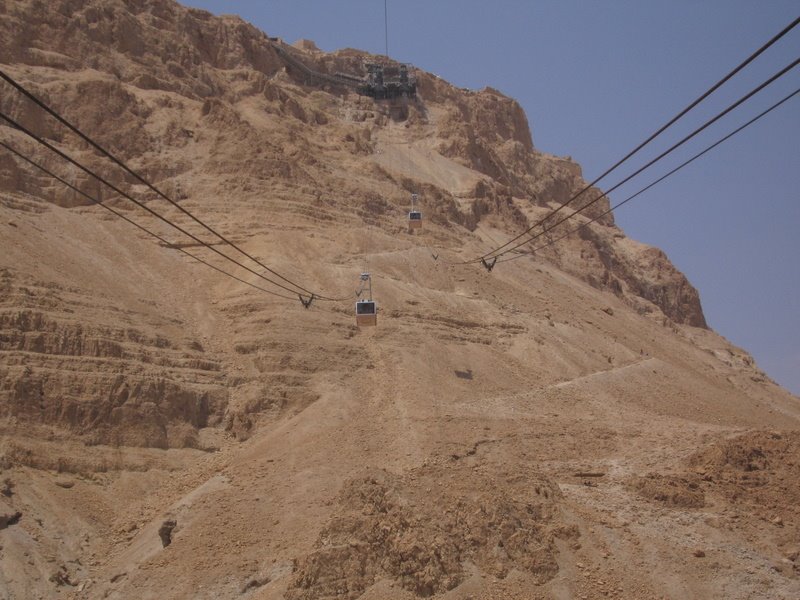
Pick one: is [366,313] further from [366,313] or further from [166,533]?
[166,533]

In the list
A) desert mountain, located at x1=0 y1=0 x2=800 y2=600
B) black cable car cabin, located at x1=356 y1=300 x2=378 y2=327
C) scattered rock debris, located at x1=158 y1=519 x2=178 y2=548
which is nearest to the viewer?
desert mountain, located at x1=0 y1=0 x2=800 y2=600

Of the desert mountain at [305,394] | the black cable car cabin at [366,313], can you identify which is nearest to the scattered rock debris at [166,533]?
the desert mountain at [305,394]

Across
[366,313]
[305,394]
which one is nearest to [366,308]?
[366,313]

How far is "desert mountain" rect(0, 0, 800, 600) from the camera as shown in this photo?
15742 mm

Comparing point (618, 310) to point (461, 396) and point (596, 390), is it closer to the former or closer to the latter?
point (596, 390)

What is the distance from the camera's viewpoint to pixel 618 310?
49.6 meters

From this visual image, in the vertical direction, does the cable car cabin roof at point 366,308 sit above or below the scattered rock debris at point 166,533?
above

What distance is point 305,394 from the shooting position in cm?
2534

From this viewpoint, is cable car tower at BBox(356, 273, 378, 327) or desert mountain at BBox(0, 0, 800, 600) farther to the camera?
cable car tower at BBox(356, 273, 378, 327)

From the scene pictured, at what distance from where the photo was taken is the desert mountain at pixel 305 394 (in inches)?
620

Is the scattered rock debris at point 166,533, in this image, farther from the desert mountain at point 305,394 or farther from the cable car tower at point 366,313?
the cable car tower at point 366,313

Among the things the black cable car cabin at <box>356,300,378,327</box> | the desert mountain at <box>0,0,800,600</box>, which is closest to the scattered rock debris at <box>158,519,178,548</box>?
the desert mountain at <box>0,0,800,600</box>

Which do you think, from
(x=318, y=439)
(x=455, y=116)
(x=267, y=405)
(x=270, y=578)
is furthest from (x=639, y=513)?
(x=455, y=116)

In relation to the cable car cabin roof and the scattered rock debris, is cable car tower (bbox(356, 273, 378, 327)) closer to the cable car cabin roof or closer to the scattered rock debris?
the cable car cabin roof
